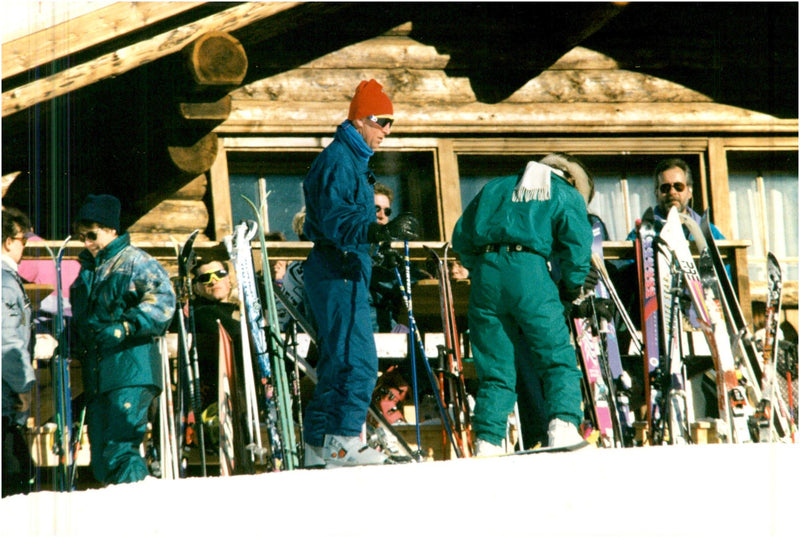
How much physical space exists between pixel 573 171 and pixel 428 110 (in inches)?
75.9

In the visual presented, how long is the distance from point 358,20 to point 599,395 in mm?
3502

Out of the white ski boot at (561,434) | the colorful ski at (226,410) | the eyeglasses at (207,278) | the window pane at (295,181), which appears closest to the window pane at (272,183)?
the window pane at (295,181)

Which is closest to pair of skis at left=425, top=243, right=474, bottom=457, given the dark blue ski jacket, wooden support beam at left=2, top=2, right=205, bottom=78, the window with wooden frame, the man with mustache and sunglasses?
the man with mustache and sunglasses

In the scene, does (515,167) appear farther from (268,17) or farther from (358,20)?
(268,17)

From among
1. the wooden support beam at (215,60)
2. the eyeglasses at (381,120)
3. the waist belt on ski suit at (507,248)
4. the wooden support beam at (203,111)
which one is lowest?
the waist belt on ski suit at (507,248)

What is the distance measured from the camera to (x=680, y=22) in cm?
848

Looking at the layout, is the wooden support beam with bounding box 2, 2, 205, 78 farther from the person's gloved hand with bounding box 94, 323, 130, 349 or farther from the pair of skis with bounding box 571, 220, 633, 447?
the pair of skis with bounding box 571, 220, 633, 447

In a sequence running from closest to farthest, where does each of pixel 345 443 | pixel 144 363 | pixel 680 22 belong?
pixel 345 443, pixel 144 363, pixel 680 22

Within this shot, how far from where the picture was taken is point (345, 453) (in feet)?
17.1

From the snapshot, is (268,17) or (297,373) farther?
(268,17)

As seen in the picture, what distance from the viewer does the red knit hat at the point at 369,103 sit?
5.57m

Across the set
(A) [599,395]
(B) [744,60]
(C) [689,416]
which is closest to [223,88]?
(A) [599,395]

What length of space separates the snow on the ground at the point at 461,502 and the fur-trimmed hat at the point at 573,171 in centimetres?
183

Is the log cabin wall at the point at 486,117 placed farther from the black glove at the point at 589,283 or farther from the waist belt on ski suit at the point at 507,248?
the waist belt on ski suit at the point at 507,248
